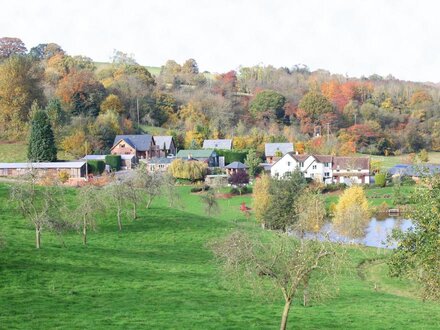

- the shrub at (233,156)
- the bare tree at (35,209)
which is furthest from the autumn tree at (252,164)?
the bare tree at (35,209)

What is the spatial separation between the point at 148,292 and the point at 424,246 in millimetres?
14192

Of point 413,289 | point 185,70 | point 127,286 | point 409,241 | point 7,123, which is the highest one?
point 185,70

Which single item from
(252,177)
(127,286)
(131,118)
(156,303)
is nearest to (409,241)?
(156,303)

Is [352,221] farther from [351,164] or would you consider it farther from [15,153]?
[15,153]

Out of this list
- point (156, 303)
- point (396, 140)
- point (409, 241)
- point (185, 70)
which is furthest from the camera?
point (185, 70)

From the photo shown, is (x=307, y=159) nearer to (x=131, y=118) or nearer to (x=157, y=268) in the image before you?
(x=131, y=118)

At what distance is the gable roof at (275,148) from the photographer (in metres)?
112

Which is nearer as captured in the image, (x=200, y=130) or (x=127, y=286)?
(x=127, y=286)

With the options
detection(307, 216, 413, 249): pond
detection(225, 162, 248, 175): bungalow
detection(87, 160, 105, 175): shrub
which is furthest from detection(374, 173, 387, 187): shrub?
detection(87, 160, 105, 175): shrub

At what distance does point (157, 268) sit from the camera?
3519 centimetres

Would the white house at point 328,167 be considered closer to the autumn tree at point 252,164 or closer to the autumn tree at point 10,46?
the autumn tree at point 252,164

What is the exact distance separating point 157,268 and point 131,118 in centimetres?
9884

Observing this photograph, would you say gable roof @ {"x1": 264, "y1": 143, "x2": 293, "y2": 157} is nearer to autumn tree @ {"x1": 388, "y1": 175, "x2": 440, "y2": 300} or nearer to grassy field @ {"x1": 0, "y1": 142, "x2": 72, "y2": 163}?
grassy field @ {"x1": 0, "y1": 142, "x2": 72, "y2": 163}

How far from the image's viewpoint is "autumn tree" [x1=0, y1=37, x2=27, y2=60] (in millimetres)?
147375
